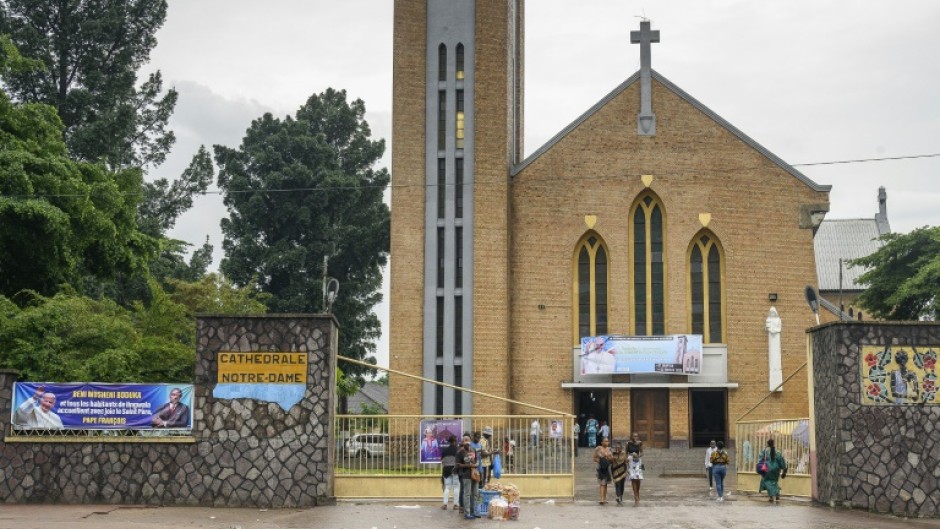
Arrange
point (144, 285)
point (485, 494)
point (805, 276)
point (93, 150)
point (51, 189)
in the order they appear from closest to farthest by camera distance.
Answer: point (485, 494)
point (51, 189)
point (805, 276)
point (93, 150)
point (144, 285)

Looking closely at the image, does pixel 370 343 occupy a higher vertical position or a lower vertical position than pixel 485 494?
higher

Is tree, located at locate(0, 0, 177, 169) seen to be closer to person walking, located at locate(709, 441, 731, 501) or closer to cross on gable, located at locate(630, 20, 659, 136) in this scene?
cross on gable, located at locate(630, 20, 659, 136)

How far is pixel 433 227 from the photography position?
40500 millimetres

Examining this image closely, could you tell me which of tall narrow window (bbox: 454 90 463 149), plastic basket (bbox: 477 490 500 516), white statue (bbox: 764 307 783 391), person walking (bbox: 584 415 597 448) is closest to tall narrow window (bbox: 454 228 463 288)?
tall narrow window (bbox: 454 90 463 149)

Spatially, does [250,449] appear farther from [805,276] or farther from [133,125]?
[133,125]

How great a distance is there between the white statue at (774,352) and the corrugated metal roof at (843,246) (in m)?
19.8

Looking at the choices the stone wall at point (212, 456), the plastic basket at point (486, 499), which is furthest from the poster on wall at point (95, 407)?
the plastic basket at point (486, 499)

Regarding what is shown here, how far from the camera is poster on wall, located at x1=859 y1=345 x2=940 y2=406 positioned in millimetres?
21500

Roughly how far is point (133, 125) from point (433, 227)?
15325 millimetres

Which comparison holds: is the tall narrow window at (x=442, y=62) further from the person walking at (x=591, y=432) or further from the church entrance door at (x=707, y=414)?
the church entrance door at (x=707, y=414)

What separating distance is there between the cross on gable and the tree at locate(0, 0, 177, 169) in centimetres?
2028

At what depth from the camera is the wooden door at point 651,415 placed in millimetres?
39688

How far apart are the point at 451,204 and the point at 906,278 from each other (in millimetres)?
16668

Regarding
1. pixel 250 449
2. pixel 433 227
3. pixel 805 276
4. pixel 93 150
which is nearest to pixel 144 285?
pixel 93 150
